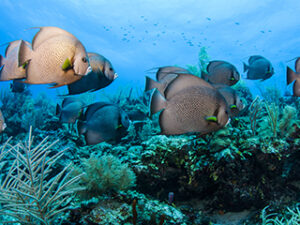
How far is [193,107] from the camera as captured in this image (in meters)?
1.75

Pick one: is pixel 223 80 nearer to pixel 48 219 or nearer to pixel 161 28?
pixel 48 219

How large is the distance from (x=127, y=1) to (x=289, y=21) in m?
29.4

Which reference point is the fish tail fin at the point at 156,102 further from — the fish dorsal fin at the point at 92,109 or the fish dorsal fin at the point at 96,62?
the fish dorsal fin at the point at 92,109

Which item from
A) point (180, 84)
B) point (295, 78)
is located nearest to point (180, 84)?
point (180, 84)

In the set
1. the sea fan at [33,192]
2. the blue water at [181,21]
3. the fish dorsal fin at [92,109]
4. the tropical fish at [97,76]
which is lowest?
the sea fan at [33,192]

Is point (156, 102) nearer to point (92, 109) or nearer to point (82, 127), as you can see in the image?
point (92, 109)

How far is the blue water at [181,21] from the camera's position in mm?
31834

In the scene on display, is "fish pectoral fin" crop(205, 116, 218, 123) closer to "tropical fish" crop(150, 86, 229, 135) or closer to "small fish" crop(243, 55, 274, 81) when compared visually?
"tropical fish" crop(150, 86, 229, 135)

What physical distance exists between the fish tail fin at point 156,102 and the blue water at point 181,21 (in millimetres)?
29149

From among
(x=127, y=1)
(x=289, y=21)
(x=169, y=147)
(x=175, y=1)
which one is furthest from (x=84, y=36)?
(x=169, y=147)

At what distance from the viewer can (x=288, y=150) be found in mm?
3598

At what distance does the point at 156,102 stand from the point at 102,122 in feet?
3.93

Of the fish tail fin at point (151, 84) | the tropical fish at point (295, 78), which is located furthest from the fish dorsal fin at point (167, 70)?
the tropical fish at point (295, 78)

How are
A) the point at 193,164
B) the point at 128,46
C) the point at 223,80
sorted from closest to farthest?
the point at 223,80 → the point at 193,164 → the point at 128,46
